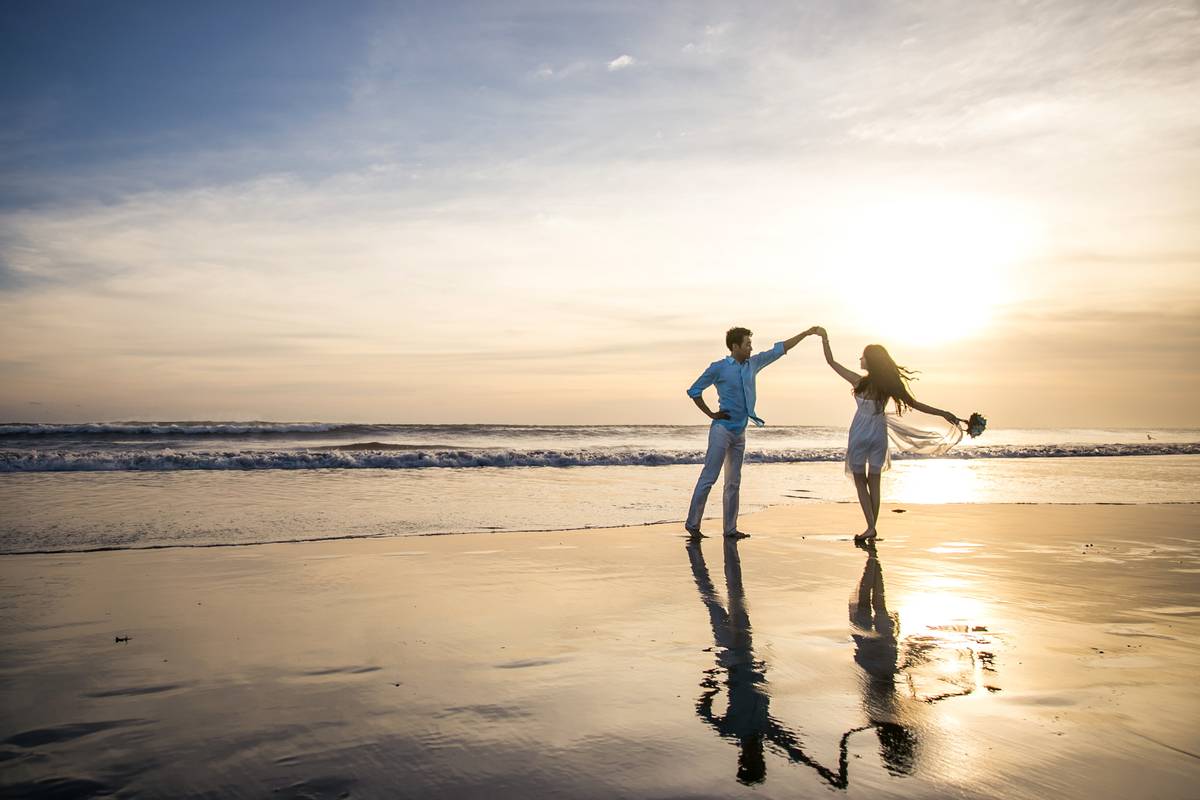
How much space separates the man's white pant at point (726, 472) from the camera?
9.37 meters

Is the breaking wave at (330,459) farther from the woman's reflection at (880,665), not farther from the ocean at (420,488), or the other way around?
the woman's reflection at (880,665)

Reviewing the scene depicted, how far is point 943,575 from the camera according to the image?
6906mm

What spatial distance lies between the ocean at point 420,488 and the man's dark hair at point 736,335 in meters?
2.93

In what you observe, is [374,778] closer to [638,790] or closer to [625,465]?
[638,790]

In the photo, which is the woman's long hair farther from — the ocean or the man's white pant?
the ocean

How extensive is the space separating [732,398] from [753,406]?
0.30m

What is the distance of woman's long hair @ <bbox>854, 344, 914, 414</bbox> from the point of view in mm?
9470

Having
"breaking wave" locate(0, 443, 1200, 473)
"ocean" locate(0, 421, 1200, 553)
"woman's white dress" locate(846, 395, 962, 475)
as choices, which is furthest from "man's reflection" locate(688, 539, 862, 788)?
"breaking wave" locate(0, 443, 1200, 473)

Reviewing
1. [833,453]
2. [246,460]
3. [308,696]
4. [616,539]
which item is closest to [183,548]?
[616,539]

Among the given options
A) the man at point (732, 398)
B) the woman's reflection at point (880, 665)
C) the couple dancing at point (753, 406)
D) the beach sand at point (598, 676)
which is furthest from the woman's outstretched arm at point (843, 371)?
the woman's reflection at point (880, 665)

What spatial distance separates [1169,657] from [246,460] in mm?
20817

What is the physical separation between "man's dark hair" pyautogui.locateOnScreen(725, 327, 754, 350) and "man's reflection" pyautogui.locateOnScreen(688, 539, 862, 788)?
4.56 meters

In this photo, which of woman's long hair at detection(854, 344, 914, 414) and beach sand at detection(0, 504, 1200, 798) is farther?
woman's long hair at detection(854, 344, 914, 414)

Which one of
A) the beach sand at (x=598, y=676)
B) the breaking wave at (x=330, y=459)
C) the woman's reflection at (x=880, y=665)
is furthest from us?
the breaking wave at (x=330, y=459)
